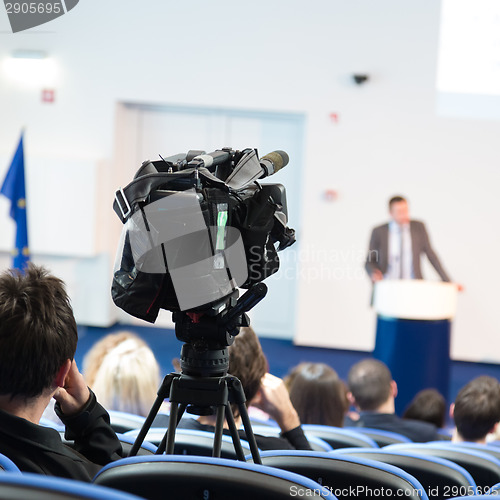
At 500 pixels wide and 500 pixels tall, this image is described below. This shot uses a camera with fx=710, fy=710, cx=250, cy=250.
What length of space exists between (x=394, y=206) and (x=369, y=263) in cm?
58

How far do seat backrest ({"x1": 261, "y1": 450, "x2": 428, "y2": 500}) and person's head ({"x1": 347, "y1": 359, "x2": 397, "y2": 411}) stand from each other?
194 cm

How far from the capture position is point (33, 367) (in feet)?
3.99

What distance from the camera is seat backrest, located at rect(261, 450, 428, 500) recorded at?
1234 millimetres

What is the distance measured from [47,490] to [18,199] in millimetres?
5876

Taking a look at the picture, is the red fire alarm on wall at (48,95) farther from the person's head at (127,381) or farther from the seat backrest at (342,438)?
the seat backrest at (342,438)

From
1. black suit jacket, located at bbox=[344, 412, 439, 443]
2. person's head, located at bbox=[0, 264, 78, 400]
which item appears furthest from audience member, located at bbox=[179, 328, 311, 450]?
black suit jacket, located at bbox=[344, 412, 439, 443]

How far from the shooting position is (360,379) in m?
3.23

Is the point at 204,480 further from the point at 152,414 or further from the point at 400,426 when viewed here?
the point at 400,426

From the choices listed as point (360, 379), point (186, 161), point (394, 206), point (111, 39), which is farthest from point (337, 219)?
point (186, 161)

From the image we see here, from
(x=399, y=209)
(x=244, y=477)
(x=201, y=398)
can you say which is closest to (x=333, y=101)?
(x=399, y=209)

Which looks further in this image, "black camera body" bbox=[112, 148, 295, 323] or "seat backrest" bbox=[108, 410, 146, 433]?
"seat backrest" bbox=[108, 410, 146, 433]

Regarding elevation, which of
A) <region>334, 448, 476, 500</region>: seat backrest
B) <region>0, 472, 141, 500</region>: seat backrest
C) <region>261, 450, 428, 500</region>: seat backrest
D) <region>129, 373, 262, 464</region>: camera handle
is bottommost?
<region>334, 448, 476, 500</region>: seat backrest

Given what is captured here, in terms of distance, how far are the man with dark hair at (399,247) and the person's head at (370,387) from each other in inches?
112

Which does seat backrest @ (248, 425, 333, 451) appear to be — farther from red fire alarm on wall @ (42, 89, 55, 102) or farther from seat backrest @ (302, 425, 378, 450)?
red fire alarm on wall @ (42, 89, 55, 102)
